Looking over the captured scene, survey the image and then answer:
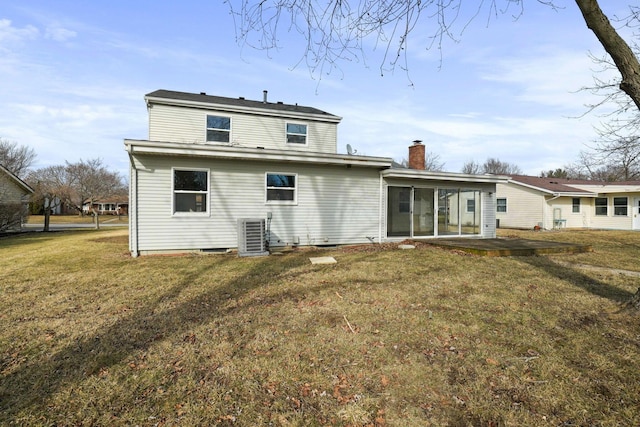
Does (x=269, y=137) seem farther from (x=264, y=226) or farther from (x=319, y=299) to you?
(x=319, y=299)

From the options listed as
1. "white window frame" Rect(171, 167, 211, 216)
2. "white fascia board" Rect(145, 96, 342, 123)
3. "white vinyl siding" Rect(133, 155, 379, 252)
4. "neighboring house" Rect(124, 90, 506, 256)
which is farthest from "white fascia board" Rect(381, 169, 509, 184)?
"white window frame" Rect(171, 167, 211, 216)

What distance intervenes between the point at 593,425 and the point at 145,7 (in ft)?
23.7

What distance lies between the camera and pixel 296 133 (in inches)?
551

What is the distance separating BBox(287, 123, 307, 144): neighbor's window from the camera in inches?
549

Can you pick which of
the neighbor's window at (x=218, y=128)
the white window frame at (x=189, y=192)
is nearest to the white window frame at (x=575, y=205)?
the neighbor's window at (x=218, y=128)

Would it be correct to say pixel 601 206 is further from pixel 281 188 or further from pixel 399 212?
pixel 281 188

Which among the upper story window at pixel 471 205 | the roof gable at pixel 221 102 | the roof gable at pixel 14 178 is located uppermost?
the roof gable at pixel 221 102

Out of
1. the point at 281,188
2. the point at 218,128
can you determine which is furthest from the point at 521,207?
the point at 218,128

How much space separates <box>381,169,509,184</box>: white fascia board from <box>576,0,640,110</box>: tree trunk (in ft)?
23.7

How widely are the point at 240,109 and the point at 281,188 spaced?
517 cm

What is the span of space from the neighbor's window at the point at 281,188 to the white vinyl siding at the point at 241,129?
148 inches

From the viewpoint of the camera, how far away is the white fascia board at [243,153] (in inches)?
324

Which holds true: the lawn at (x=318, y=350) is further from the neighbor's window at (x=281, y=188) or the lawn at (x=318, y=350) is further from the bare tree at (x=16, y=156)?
the bare tree at (x=16, y=156)

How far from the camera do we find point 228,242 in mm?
9539
